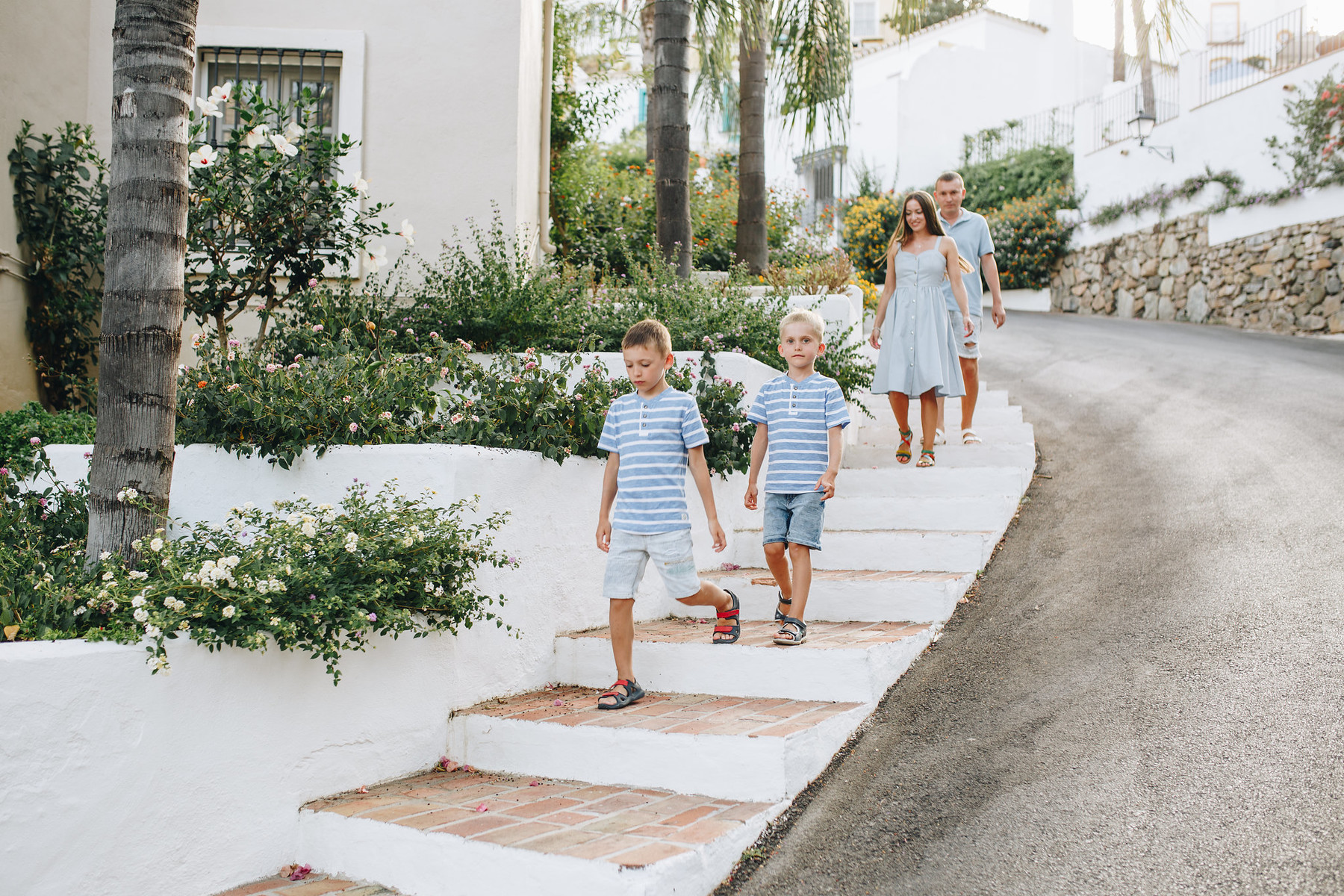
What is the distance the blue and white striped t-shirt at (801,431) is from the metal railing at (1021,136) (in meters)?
19.1

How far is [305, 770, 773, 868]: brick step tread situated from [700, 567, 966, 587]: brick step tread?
1.68 metres

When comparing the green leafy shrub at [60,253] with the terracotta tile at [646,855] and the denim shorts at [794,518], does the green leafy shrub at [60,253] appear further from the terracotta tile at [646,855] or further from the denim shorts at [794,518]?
the terracotta tile at [646,855]

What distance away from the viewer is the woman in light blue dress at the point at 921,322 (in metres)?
6.27

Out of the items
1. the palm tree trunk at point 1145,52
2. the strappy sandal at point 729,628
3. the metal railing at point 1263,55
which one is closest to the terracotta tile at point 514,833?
the strappy sandal at point 729,628

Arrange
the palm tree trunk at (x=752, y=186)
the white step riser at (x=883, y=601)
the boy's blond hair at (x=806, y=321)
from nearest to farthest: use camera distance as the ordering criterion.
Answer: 1. the boy's blond hair at (x=806, y=321)
2. the white step riser at (x=883, y=601)
3. the palm tree trunk at (x=752, y=186)

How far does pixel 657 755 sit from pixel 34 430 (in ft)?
13.9

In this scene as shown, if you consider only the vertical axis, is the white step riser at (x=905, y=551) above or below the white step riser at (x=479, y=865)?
above

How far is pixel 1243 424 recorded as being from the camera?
754cm

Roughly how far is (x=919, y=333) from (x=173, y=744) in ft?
15.6

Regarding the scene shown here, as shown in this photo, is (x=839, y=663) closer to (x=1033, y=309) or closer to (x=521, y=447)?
(x=521, y=447)

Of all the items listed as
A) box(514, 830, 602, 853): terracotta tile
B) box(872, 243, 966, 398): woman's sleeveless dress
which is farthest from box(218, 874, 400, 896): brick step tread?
box(872, 243, 966, 398): woman's sleeveless dress

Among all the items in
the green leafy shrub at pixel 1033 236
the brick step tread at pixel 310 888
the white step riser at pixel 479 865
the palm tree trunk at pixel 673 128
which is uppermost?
the green leafy shrub at pixel 1033 236

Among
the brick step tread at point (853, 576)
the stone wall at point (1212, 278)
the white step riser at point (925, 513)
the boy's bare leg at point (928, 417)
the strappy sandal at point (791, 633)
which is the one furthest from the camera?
the stone wall at point (1212, 278)

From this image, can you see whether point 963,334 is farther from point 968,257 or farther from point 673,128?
point 673,128
